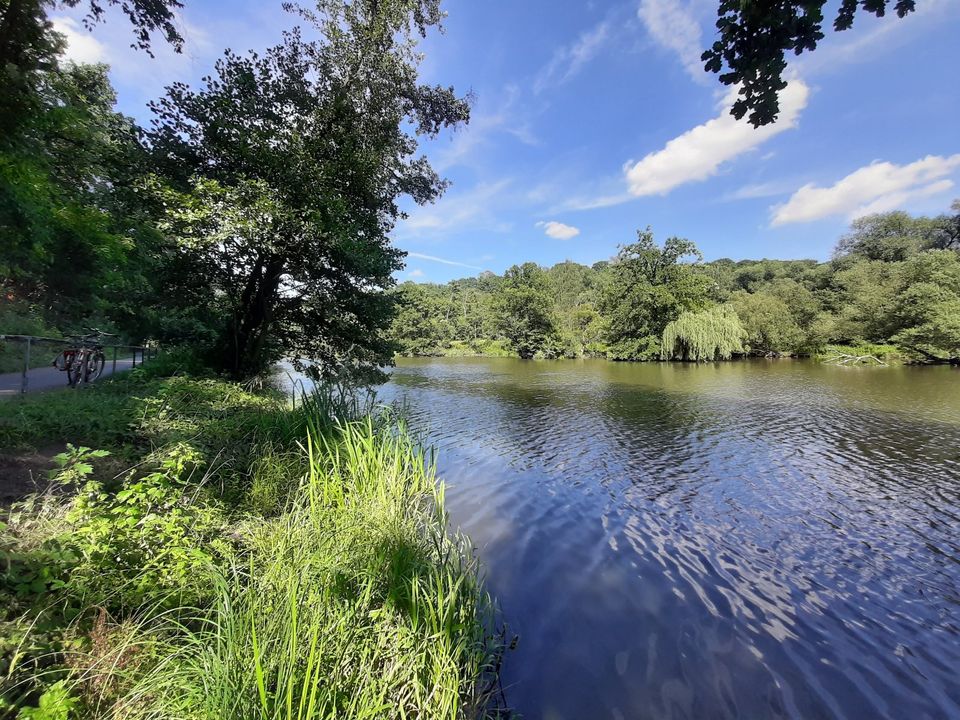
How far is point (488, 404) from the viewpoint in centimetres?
1805

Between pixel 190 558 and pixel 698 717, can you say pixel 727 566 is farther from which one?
pixel 190 558

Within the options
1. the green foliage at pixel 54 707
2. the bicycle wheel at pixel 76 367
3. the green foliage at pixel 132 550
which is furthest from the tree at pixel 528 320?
the green foliage at pixel 54 707

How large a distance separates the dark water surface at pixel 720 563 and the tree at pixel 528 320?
42292 millimetres

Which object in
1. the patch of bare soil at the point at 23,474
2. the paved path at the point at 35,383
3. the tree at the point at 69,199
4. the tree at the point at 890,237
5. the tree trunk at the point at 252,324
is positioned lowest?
the patch of bare soil at the point at 23,474

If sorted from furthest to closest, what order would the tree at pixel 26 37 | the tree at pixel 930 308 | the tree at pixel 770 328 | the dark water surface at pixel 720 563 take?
the tree at pixel 770 328 < the tree at pixel 930 308 < the tree at pixel 26 37 < the dark water surface at pixel 720 563

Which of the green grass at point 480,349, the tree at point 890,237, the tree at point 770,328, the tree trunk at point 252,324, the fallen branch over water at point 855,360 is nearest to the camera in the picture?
the tree trunk at point 252,324

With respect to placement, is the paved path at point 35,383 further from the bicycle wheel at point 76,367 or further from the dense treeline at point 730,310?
the dense treeline at point 730,310

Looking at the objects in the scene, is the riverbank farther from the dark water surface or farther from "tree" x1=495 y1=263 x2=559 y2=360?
the dark water surface

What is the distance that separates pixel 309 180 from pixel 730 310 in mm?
43821

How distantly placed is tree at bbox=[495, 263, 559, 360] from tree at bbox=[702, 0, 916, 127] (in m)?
51.2

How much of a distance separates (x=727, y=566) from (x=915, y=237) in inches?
3003

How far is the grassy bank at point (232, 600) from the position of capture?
2.01 m

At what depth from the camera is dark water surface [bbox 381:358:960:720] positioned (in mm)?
3545

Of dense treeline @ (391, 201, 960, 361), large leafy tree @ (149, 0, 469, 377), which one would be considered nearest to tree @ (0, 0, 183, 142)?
large leafy tree @ (149, 0, 469, 377)
